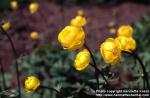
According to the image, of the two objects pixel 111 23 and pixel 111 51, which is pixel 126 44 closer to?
pixel 111 51

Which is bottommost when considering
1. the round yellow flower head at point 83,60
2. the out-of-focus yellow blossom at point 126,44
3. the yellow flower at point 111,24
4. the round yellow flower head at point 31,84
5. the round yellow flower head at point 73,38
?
the round yellow flower head at point 31,84

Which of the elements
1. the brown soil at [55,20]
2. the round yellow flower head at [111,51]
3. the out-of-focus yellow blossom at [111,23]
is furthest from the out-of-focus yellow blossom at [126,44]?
the out-of-focus yellow blossom at [111,23]

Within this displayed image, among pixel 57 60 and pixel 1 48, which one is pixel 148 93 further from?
pixel 1 48

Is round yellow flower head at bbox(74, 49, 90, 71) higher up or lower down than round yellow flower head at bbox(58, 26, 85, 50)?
lower down

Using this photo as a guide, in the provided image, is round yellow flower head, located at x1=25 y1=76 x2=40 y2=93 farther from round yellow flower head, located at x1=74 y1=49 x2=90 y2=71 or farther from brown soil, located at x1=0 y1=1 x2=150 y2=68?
brown soil, located at x1=0 y1=1 x2=150 y2=68

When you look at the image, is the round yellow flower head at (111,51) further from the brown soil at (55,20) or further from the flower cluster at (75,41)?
the brown soil at (55,20)

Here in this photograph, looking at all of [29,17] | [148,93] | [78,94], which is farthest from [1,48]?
[148,93]

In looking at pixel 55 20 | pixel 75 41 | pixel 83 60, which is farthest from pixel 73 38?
pixel 55 20

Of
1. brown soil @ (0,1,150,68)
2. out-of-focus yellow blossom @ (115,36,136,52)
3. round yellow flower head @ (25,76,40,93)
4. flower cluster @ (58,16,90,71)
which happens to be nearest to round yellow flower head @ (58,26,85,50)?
flower cluster @ (58,16,90,71)
